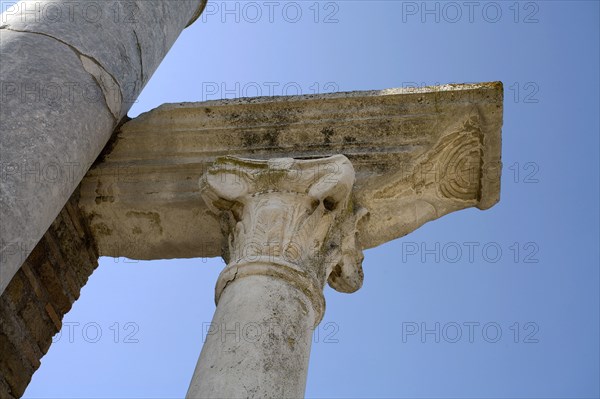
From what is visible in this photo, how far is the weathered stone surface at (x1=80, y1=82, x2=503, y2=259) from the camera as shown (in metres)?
5.84

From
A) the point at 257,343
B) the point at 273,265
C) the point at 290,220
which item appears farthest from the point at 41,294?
the point at 257,343

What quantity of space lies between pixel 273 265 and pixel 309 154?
4.70 feet

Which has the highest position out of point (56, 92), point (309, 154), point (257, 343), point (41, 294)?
point (309, 154)

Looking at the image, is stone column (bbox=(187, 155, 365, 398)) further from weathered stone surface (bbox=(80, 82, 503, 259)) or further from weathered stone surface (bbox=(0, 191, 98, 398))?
weathered stone surface (bbox=(0, 191, 98, 398))

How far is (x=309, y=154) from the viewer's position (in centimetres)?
591

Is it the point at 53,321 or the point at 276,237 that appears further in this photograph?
the point at 53,321

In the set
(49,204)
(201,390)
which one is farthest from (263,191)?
(201,390)

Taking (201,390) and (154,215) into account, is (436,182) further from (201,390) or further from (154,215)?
(201,390)

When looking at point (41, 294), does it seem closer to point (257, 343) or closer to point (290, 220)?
point (290, 220)

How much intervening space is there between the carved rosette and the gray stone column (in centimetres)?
86

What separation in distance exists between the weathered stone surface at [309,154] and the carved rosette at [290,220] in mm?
377

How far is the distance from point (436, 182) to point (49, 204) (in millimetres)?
2545

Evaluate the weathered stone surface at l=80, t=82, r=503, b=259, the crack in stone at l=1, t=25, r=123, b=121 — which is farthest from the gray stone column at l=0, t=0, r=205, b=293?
the weathered stone surface at l=80, t=82, r=503, b=259

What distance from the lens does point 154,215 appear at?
19.8 feet
